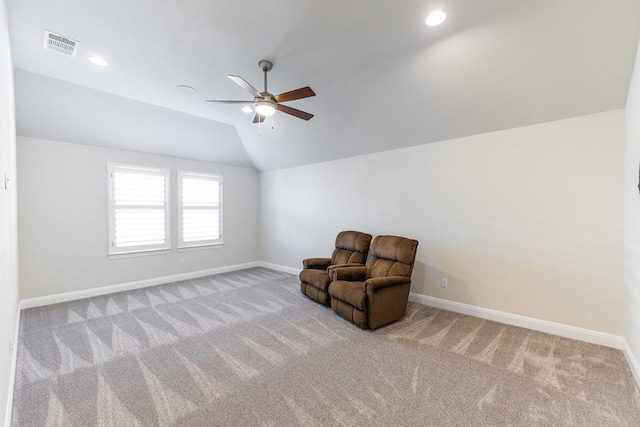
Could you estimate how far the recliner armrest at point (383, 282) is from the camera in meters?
3.22

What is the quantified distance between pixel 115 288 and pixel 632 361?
700 centimetres

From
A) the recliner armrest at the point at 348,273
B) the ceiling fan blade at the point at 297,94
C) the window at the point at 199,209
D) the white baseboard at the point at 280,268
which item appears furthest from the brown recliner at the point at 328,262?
the window at the point at 199,209

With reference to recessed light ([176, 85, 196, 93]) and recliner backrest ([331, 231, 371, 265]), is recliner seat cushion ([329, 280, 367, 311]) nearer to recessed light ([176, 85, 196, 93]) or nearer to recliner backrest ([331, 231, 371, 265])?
recliner backrest ([331, 231, 371, 265])

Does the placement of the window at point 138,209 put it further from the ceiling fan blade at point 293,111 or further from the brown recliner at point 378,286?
the brown recliner at point 378,286

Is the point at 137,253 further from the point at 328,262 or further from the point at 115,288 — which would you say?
the point at 328,262

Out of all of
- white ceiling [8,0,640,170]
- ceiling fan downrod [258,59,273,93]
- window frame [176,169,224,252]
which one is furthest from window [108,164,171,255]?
ceiling fan downrod [258,59,273,93]

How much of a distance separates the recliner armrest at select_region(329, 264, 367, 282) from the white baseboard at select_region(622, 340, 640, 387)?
272cm

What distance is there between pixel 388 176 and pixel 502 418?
3432mm

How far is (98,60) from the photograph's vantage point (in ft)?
10.1

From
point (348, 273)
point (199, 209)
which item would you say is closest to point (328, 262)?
point (348, 273)

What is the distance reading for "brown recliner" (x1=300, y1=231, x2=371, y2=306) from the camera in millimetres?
4062

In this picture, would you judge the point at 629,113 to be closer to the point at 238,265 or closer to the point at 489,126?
the point at 489,126

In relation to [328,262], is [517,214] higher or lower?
higher

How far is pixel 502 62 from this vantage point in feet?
8.99
